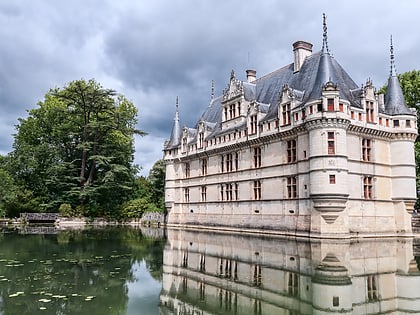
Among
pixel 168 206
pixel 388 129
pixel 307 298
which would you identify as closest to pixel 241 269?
pixel 307 298

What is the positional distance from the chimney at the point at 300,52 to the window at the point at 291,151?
7.14 metres

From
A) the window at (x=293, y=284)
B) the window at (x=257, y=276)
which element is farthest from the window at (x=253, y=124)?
the window at (x=293, y=284)

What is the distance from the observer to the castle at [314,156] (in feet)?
76.8

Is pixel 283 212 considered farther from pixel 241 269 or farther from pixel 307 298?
pixel 307 298

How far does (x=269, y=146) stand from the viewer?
2834 centimetres

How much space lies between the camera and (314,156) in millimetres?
23594

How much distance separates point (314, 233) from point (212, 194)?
12.7m

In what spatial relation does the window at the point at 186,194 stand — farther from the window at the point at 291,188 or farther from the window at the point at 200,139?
the window at the point at 291,188

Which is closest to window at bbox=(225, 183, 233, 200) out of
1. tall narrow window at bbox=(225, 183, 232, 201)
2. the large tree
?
tall narrow window at bbox=(225, 183, 232, 201)

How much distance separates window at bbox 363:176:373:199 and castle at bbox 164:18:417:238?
0.06 metres

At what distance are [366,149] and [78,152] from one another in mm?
33067

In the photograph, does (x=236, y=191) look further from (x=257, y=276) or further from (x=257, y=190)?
(x=257, y=276)

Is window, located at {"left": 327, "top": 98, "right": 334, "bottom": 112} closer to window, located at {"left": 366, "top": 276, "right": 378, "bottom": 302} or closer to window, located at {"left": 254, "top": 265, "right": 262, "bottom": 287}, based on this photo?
window, located at {"left": 254, "top": 265, "right": 262, "bottom": 287}

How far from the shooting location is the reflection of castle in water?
8.78 metres
